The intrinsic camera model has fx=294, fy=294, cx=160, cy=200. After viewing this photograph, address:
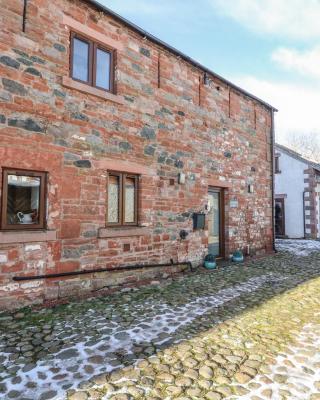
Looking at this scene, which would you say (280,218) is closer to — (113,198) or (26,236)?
(113,198)

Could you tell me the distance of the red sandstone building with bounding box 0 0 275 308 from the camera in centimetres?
488

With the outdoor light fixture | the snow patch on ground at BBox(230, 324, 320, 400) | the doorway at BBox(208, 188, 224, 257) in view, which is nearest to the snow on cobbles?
the snow patch on ground at BBox(230, 324, 320, 400)

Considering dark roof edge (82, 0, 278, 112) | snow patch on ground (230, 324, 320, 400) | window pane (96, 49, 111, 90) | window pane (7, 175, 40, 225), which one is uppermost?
dark roof edge (82, 0, 278, 112)

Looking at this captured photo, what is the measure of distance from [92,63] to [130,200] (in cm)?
292

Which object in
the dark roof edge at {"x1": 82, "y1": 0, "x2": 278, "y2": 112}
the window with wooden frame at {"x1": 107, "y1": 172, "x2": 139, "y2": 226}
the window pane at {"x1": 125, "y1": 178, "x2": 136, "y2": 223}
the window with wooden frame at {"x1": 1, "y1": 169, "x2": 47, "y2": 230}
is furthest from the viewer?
the window pane at {"x1": 125, "y1": 178, "x2": 136, "y2": 223}

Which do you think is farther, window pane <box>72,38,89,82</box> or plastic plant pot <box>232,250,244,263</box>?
plastic plant pot <box>232,250,244,263</box>

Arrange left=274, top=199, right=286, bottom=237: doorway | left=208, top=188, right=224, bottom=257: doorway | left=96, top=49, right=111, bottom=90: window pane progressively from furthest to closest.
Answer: left=274, top=199, right=286, bottom=237: doorway, left=208, top=188, right=224, bottom=257: doorway, left=96, top=49, right=111, bottom=90: window pane

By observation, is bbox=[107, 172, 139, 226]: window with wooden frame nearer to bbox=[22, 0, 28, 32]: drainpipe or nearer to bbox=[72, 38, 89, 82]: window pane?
bbox=[72, 38, 89, 82]: window pane

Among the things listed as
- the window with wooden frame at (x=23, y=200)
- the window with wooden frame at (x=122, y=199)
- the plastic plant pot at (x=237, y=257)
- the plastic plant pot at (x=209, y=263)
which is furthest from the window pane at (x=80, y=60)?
the plastic plant pot at (x=237, y=257)

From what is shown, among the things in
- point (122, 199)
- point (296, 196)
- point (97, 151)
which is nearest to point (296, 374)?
point (122, 199)

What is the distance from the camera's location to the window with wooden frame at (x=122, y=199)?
20.3 ft

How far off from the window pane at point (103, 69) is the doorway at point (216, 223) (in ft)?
14.4

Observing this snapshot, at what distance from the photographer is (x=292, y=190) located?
17.2 meters

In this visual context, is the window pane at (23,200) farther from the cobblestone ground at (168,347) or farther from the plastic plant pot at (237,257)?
the plastic plant pot at (237,257)
